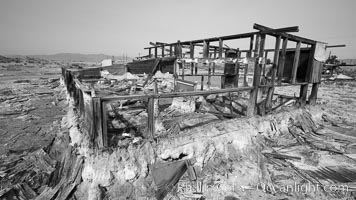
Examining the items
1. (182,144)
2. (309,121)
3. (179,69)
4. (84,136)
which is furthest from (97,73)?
(309,121)

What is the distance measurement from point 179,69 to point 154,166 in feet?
26.0

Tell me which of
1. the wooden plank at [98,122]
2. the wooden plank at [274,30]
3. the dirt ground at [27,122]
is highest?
the wooden plank at [274,30]

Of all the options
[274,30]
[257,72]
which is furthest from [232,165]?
[274,30]

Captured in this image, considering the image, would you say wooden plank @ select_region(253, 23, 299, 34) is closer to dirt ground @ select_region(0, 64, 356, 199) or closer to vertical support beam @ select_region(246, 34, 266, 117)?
vertical support beam @ select_region(246, 34, 266, 117)

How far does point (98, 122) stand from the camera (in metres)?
3.28

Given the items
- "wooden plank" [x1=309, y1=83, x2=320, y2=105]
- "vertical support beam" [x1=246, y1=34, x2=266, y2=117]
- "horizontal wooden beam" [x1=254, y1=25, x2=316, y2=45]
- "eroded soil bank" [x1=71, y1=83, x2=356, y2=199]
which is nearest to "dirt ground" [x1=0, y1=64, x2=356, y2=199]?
"eroded soil bank" [x1=71, y1=83, x2=356, y2=199]

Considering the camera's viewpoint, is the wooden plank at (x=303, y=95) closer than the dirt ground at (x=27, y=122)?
No

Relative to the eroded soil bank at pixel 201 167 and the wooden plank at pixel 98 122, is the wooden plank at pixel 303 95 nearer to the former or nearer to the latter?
the eroded soil bank at pixel 201 167

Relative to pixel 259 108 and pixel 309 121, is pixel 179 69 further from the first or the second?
pixel 309 121

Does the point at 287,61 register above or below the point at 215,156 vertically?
above

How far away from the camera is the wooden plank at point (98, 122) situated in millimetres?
3164

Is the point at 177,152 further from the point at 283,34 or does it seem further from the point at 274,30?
the point at 283,34

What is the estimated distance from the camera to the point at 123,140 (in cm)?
400

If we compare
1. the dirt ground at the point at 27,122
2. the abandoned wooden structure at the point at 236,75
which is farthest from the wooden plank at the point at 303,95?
the dirt ground at the point at 27,122
